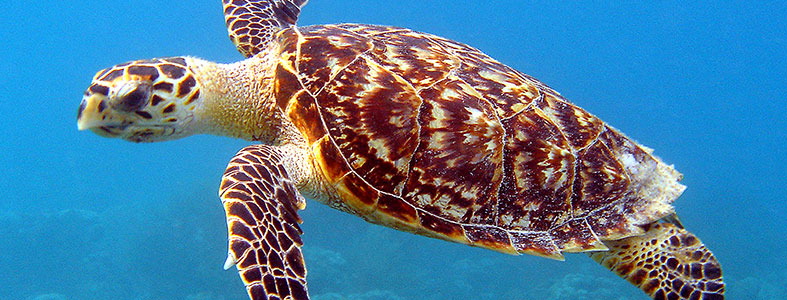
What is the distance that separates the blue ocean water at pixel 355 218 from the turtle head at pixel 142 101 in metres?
8.53

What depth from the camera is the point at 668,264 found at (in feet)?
9.04

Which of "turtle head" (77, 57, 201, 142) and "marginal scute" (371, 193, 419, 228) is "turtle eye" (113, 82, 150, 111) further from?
"marginal scute" (371, 193, 419, 228)

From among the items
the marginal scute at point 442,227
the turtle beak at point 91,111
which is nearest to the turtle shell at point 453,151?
the marginal scute at point 442,227

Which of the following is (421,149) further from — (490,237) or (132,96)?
(132,96)

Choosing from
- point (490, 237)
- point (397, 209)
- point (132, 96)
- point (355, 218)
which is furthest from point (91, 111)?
point (355, 218)

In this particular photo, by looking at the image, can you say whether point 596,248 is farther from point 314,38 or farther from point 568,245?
point 314,38

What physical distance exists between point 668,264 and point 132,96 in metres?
3.56

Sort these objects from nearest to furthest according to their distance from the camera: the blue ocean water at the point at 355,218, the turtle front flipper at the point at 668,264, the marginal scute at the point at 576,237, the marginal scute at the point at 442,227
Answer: the marginal scute at the point at 442,227 < the marginal scute at the point at 576,237 < the turtle front flipper at the point at 668,264 < the blue ocean water at the point at 355,218

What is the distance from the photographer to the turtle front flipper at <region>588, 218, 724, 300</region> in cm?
268

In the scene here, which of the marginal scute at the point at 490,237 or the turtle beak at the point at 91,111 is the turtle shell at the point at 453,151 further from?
the turtle beak at the point at 91,111

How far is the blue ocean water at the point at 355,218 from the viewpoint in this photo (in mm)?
12000

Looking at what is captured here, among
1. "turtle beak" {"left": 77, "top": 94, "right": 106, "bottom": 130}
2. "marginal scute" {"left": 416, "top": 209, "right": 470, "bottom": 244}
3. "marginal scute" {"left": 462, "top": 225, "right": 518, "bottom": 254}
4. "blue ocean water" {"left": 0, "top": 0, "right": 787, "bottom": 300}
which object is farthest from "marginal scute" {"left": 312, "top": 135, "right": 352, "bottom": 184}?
"blue ocean water" {"left": 0, "top": 0, "right": 787, "bottom": 300}

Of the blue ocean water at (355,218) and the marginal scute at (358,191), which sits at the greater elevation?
the blue ocean water at (355,218)

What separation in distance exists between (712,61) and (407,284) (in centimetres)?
7025
